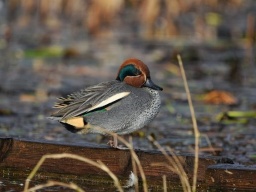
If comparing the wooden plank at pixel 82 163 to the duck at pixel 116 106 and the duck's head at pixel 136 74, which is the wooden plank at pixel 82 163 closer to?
the duck at pixel 116 106

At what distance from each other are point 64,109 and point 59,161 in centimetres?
42

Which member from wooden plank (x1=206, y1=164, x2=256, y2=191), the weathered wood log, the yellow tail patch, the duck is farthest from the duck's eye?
wooden plank (x1=206, y1=164, x2=256, y2=191)

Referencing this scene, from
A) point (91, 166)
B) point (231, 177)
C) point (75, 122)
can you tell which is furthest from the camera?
point (75, 122)

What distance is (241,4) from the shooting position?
16.4m

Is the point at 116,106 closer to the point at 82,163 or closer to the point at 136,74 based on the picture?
the point at 136,74

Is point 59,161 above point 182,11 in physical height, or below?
below

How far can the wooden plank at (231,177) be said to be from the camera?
4.43m

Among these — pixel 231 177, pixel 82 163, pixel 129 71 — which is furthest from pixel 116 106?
pixel 231 177

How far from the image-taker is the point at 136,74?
5.00 m

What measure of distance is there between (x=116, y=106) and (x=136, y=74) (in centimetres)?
24

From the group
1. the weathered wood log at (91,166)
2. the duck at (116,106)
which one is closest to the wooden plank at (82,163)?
the weathered wood log at (91,166)

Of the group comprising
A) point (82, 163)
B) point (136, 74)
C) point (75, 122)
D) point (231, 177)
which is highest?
point (136, 74)

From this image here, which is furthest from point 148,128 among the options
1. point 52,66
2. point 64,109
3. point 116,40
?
point 116,40

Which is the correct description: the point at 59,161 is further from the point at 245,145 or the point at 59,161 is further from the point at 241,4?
the point at 241,4
